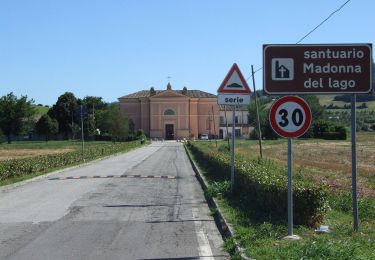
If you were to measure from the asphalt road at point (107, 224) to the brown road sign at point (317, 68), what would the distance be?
2672 millimetres

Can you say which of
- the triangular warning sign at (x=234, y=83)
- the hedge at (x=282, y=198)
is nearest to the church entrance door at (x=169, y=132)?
the triangular warning sign at (x=234, y=83)

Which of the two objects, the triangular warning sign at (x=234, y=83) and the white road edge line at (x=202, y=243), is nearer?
the white road edge line at (x=202, y=243)

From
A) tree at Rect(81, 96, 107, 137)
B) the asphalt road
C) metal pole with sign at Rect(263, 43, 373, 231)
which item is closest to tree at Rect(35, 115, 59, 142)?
tree at Rect(81, 96, 107, 137)

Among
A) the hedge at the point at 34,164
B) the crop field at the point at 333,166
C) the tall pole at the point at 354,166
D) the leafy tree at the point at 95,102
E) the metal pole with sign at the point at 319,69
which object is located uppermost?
the leafy tree at the point at 95,102

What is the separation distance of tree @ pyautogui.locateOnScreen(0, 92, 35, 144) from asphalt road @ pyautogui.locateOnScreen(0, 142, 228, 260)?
3871 inches

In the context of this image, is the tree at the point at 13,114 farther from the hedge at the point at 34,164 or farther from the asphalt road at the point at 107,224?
the asphalt road at the point at 107,224

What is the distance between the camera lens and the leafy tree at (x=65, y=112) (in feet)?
445

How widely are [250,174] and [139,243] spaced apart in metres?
5.13

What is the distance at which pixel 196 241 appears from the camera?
30.6ft

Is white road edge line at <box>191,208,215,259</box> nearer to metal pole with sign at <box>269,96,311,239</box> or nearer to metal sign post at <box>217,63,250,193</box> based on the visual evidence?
metal pole with sign at <box>269,96,311,239</box>

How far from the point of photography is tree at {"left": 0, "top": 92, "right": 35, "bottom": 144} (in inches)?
4439

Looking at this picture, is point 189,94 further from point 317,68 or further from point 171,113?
point 317,68

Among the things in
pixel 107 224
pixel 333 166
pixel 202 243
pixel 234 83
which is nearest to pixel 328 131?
pixel 333 166

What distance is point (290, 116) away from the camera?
8.22 metres
